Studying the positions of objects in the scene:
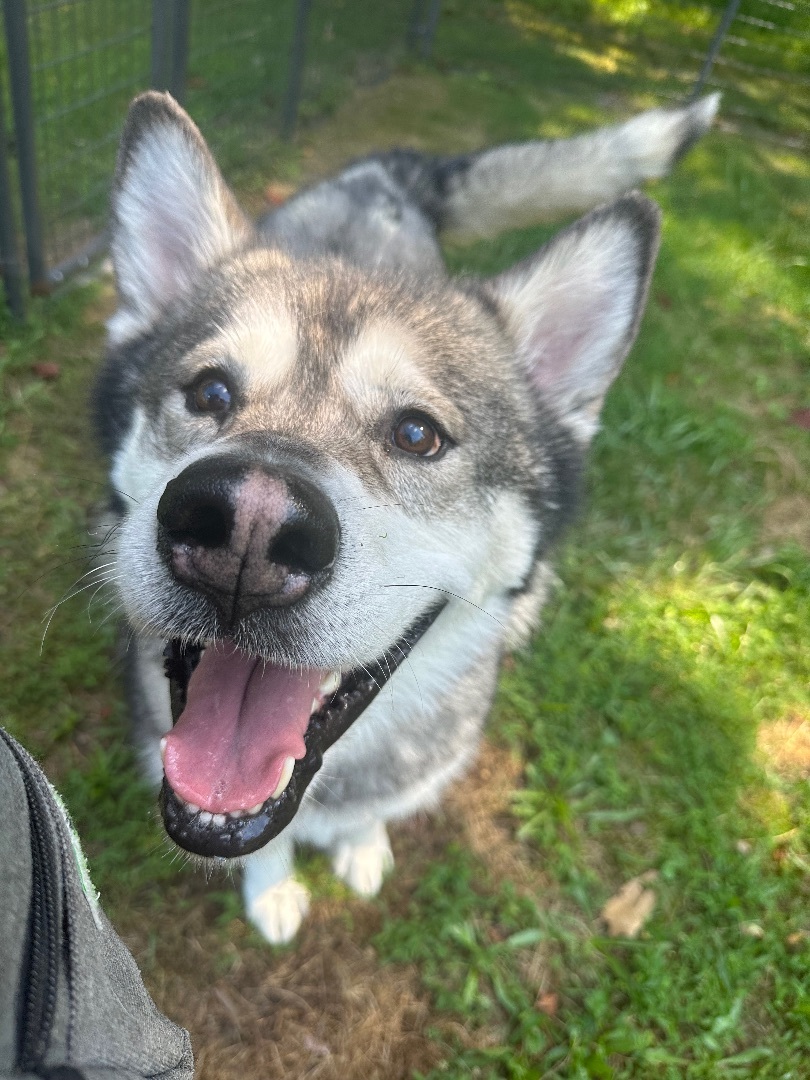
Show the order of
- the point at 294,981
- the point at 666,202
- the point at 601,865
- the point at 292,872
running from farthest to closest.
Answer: the point at 666,202 < the point at 601,865 < the point at 292,872 < the point at 294,981

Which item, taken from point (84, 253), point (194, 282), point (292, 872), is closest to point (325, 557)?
point (194, 282)

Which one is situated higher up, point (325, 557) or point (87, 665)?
point (325, 557)

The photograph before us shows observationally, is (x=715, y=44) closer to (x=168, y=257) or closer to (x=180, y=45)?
(x=180, y=45)

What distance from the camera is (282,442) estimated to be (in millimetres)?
1483

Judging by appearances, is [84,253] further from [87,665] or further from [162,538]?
[162,538]

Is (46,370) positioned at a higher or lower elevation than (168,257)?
lower

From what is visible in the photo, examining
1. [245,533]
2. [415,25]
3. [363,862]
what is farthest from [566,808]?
[415,25]

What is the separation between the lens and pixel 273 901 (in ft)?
7.97

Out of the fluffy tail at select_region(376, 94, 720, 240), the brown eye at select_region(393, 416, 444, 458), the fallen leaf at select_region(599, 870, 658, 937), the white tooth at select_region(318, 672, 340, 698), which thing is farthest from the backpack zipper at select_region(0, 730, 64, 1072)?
the fluffy tail at select_region(376, 94, 720, 240)

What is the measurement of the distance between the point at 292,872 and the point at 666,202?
6.46m

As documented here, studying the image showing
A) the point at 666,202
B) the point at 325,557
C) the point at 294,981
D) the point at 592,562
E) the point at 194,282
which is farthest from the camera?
the point at 666,202

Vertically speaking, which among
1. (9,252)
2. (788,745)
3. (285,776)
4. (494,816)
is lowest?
(494,816)

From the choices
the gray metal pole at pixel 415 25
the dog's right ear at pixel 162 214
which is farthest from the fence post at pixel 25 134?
the gray metal pole at pixel 415 25

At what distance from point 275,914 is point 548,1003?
97 cm
